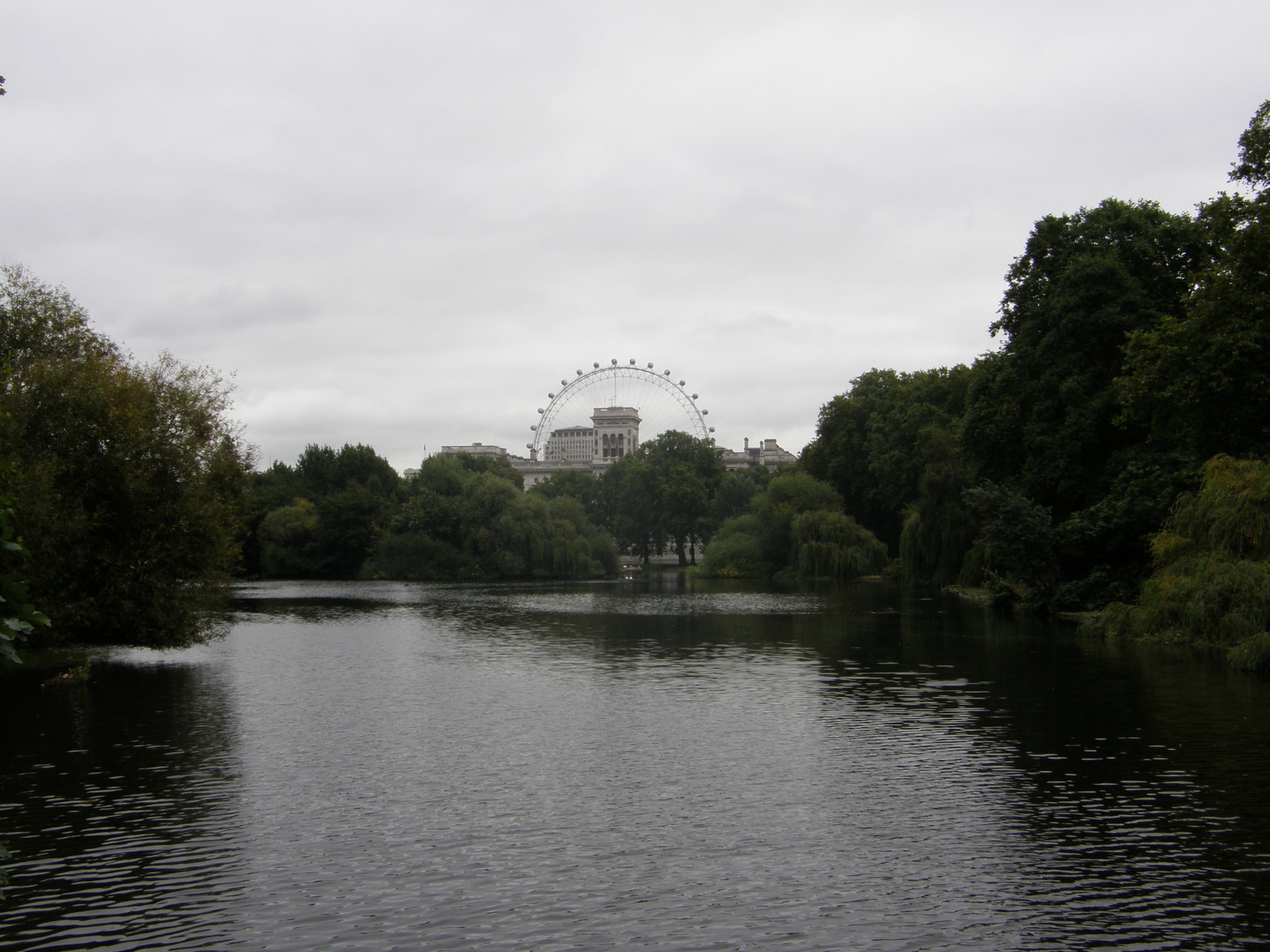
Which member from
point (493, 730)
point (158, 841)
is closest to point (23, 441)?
point (493, 730)

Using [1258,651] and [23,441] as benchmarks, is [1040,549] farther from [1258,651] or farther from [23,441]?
[23,441]

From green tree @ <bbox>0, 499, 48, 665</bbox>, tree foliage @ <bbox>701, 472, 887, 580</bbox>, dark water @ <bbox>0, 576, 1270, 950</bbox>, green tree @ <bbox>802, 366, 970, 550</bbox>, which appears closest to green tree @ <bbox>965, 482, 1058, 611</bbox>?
dark water @ <bbox>0, 576, 1270, 950</bbox>

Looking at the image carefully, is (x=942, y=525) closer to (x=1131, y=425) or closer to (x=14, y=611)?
(x=1131, y=425)

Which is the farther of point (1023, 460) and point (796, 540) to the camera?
point (796, 540)

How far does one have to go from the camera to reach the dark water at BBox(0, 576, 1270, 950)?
11164 mm

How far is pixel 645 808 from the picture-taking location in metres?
15.5

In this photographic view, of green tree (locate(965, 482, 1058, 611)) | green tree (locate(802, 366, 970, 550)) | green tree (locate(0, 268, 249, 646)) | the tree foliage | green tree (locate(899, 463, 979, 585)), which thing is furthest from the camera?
the tree foliage

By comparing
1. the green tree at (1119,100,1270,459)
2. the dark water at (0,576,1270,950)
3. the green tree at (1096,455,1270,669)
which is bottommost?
the dark water at (0,576,1270,950)

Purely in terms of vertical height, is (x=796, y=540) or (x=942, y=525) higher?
(x=942, y=525)

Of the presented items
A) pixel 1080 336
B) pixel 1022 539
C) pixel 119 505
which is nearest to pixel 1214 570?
pixel 1022 539

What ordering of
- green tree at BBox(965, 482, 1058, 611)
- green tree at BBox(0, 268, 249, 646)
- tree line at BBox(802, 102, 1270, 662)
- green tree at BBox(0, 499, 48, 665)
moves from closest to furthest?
green tree at BBox(0, 499, 48, 665), green tree at BBox(0, 268, 249, 646), tree line at BBox(802, 102, 1270, 662), green tree at BBox(965, 482, 1058, 611)

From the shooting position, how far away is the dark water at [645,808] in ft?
36.6

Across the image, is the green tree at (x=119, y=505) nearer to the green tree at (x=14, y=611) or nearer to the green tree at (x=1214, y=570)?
the green tree at (x=14, y=611)

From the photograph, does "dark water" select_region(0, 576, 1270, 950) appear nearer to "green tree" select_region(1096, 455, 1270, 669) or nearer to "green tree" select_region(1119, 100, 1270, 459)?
"green tree" select_region(1096, 455, 1270, 669)
